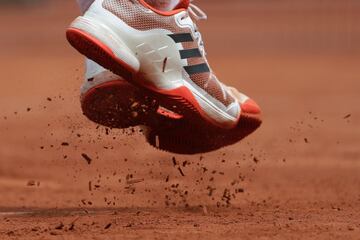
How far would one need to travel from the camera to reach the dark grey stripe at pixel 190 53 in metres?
4.16

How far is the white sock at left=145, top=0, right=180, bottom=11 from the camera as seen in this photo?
4.14 meters

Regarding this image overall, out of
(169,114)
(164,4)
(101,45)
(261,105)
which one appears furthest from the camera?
(261,105)

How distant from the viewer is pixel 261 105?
1061cm

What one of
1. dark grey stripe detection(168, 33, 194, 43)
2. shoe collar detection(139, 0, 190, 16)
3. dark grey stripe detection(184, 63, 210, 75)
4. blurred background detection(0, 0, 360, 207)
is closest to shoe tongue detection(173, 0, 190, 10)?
shoe collar detection(139, 0, 190, 16)

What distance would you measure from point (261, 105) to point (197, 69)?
21.1ft

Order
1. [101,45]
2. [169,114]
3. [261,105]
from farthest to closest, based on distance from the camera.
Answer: [261,105] → [169,114] → [101,45]

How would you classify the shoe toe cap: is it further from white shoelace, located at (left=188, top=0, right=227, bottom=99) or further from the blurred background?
the blurred background

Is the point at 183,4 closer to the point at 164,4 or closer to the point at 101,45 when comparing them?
the point at 164,4

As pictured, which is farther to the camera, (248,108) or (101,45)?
(248,108)

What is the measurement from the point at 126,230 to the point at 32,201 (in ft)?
4.22

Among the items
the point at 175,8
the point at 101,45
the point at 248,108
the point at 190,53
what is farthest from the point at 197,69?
the point at 101,45

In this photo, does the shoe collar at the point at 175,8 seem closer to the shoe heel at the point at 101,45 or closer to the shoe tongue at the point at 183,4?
the shoe tongue at the point at 183,4

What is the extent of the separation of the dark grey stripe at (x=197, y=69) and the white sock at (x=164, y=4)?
0.84ft

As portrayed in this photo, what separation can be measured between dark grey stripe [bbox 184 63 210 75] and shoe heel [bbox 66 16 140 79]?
280 millimetres
